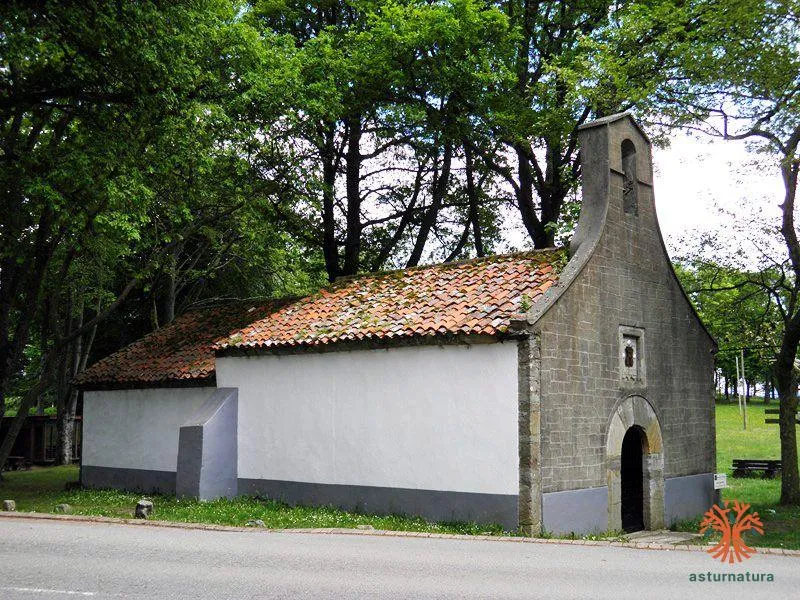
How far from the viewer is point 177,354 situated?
20125 mm

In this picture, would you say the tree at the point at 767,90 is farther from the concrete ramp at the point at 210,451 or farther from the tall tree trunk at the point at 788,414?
the concrete ramp at the point at 210,451

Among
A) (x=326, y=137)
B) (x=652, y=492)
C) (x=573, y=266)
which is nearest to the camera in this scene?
(x=573, y=266)

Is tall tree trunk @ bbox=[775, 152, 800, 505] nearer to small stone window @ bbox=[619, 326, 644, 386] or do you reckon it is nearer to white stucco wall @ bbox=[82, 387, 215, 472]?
small stone window @ bbox=[619, 326, 644, 386]

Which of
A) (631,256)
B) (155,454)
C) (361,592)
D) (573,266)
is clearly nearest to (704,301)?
(631,256)

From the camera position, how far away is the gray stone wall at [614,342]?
13641mm

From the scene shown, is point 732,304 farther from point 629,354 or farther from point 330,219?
point 330,219

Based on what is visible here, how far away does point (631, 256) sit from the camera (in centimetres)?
1596

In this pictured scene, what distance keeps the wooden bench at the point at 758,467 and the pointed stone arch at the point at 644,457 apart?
1310 centimetres

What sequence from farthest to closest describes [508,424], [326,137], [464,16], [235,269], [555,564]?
[235,269] → [326,137] → [464,16] → [508,424] → [555,564]

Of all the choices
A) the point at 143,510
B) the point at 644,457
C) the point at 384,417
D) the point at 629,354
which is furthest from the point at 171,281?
the point at 644,457

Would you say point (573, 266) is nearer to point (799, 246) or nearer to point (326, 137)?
point (799, 246)

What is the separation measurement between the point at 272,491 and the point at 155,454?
Answer: 13.7 ft

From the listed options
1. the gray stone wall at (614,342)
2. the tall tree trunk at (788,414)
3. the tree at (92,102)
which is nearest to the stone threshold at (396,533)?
the gray stone wall at (614,342)

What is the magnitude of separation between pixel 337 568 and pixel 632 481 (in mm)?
8777
